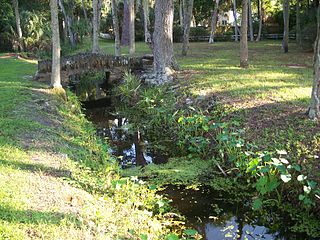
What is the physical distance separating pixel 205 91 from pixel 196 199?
5.32 metres

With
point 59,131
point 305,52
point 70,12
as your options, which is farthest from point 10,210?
point 70,12

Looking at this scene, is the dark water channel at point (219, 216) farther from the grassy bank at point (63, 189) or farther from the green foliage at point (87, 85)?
the green foliage at point (87, 85)

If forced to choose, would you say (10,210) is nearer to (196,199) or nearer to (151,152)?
(196,199)

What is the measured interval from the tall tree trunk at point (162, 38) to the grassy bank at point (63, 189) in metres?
5.80

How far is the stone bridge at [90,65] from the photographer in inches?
574

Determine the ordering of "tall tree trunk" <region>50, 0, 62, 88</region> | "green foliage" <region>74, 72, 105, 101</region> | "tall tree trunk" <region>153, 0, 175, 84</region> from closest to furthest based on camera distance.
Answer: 1. "tall tree trunk" <region>50, 0, 62, 88</region>
2. "tall tree trunk" <region>153, 0, 175, 84</region>
3. "green foliage" <region>74, 72, 105, 101</region>

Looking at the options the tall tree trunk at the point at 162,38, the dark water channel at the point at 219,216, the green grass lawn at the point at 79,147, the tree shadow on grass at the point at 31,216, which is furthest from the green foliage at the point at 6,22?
the tree shadow on grass at the point at 31,216

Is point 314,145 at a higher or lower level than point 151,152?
higher

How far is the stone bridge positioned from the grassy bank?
554cm

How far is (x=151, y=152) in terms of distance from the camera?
30.4 ft

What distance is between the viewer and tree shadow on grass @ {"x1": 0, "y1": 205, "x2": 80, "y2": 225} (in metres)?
4.33

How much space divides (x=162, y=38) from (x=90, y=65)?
11.7ft

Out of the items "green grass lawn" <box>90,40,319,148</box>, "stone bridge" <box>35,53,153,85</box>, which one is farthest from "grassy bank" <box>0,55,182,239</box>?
"stone bridge" <box>35,53,153,85</box>

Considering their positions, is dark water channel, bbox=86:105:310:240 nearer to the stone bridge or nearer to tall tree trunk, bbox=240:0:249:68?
the stone bridge
